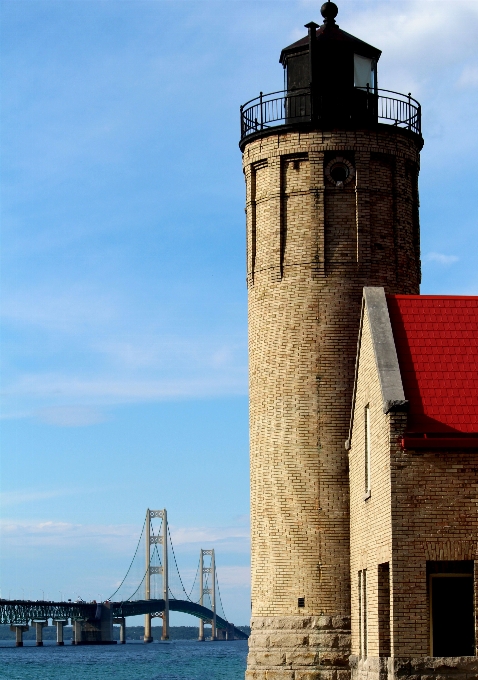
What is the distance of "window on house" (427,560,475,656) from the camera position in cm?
2183

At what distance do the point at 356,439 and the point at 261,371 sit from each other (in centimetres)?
472

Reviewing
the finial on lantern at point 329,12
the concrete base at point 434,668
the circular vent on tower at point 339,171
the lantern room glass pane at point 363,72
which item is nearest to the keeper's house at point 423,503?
the concrete base at point 434,668

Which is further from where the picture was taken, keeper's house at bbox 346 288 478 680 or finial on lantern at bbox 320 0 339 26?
finial on lantern at bbox 320 0 339 26

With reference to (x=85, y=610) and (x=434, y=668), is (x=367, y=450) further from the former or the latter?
(x=85, y=610)

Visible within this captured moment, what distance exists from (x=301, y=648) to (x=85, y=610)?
148m

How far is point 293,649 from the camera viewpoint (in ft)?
96.9

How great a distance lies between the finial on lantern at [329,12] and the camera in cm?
3341

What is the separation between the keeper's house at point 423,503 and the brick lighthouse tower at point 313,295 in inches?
210

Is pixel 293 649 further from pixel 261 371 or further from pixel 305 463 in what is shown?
pixel 261 371

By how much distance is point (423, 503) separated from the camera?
2191 centimetres

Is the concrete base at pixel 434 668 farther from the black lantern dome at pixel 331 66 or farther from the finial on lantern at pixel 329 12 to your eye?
the finial on lantern at pixel 329 12

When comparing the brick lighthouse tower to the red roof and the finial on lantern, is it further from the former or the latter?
the red roof

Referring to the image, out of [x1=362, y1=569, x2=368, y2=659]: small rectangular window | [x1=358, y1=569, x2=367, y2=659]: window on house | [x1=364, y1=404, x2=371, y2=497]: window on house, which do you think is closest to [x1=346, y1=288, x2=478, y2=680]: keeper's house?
[x1=364, y1=404, x2=371, y2=497]: window on house

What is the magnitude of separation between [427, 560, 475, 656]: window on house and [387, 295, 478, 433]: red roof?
2.39m
